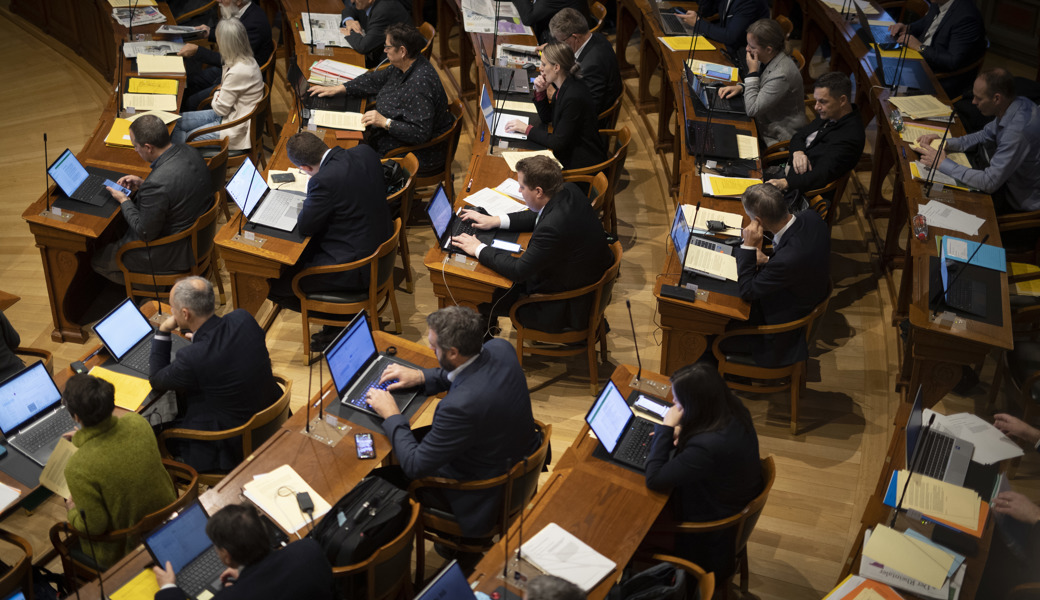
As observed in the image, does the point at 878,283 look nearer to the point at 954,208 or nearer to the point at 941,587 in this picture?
the point at 954,208

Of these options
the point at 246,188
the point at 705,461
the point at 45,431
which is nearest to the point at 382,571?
the point at 705,461

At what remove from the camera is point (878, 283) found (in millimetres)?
6461

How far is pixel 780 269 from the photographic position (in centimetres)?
482

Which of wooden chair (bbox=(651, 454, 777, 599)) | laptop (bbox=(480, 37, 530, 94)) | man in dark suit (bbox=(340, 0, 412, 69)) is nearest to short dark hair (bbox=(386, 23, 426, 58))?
laptop (bbox=(480, 37, 530, 94))

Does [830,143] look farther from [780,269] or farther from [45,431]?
[45,431]

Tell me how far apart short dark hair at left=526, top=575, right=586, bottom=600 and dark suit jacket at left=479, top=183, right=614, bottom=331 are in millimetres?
2379

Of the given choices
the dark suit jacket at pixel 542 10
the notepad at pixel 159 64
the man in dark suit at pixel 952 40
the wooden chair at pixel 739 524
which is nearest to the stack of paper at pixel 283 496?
the wooden chair at pixel 739 524

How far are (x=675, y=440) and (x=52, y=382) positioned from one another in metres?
2.94

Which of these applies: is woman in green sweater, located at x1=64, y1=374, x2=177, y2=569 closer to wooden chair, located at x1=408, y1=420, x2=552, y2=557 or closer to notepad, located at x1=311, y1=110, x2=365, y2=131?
wooden chair, located at x1=408, y1=420, x2=552, y2=557

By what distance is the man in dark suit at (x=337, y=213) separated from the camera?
17.8ft

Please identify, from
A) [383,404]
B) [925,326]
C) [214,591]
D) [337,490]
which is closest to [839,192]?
[925,326]

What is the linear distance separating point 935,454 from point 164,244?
14.8 ft

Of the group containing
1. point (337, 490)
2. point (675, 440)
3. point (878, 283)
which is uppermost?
point (675, 440)

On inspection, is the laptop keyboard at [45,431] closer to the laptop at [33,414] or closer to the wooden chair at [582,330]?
the laptop at [33,414]
